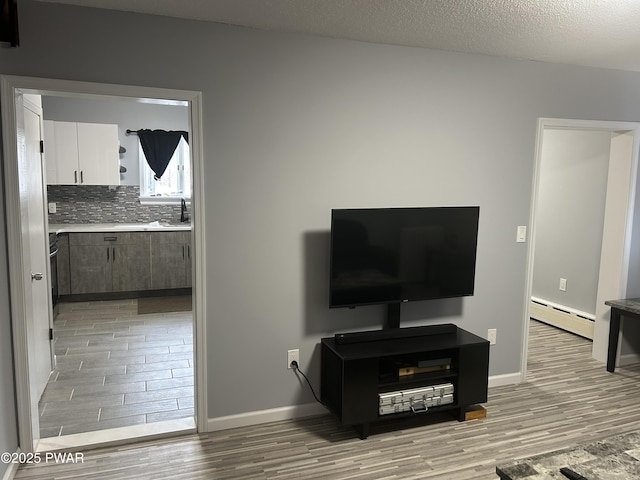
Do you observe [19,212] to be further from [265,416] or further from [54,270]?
[54,270]

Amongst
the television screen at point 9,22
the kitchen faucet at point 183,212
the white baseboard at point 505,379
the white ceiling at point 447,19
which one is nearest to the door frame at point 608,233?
the white baseboard at point 505,379

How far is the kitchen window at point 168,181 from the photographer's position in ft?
21.7

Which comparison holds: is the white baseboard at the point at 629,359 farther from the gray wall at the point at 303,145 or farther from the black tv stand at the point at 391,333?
the black tv stand at the point at 391,333

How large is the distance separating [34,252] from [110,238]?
277 cm

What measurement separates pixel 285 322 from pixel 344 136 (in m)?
1.25

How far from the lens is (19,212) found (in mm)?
2629

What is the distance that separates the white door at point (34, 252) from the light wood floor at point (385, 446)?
2.31 feet

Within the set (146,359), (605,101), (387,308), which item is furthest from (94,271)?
(605,101)

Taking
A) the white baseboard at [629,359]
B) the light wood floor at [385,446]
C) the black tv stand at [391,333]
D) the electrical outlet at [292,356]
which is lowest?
the light wood floor at [385,446]

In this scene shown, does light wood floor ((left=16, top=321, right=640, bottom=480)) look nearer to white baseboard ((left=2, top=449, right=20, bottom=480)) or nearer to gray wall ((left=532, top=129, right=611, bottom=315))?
white baseboard ((left=2, top=449, right=20, bottom=480))

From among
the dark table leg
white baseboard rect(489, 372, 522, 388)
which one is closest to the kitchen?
white baseboard rect(489, 372, 522, 388)

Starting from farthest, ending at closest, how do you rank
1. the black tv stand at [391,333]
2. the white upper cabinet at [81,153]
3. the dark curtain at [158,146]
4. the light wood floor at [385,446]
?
the dark curtain at [158,146] < the white upper cabinet at [81,153] < the black tv stand at [391,333] < the light wood floor at [385,446]

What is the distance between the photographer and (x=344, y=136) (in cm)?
320

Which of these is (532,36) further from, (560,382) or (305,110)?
(560,382)
